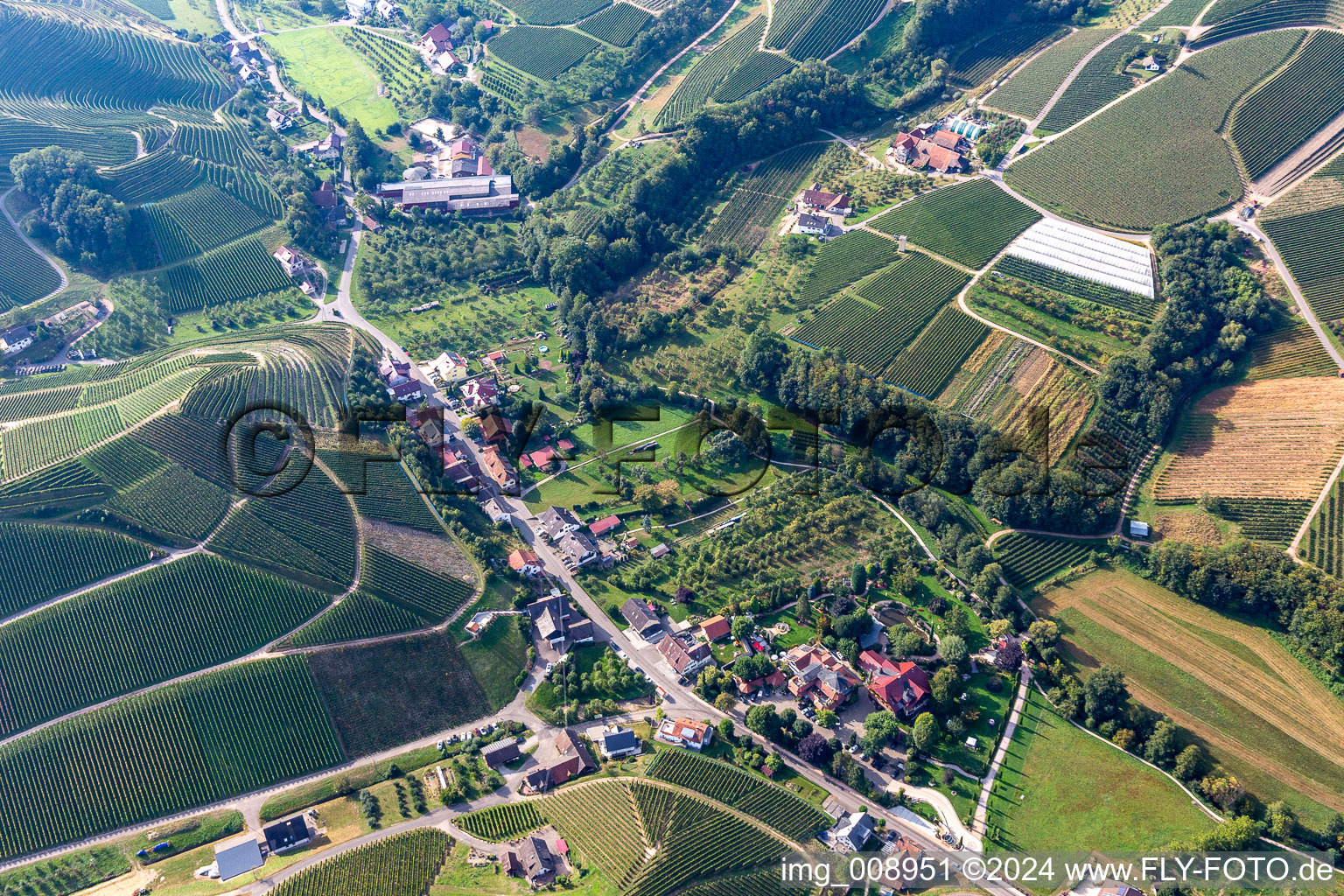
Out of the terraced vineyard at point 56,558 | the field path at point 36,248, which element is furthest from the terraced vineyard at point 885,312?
the field path at point 36,248

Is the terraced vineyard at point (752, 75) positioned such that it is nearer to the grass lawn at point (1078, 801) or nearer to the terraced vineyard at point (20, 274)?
the terraced vineyard at point (20, 274)

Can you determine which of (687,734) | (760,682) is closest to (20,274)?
(687,734)

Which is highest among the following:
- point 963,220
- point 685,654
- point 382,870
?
point 963,220

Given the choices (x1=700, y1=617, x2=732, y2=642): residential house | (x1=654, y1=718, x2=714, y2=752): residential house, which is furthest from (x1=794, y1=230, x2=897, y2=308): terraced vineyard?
(x1=654, y1=718, x2=714, y2=752): residential house

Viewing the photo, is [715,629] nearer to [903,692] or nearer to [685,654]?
[685,654]

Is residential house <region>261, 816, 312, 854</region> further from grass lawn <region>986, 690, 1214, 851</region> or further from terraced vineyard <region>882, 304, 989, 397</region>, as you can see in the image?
terraced vineyard <region>882, 304, 989, 397</region>
